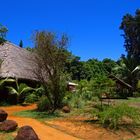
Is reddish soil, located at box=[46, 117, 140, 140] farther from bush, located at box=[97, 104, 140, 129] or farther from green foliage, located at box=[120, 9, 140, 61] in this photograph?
green foliage, located at box=[120, 9, 140, 61]

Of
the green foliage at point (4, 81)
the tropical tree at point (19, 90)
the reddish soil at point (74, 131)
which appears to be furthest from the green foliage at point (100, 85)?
the tropical tree at point (19, 90)

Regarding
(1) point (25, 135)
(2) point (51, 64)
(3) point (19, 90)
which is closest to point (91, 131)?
(1) point (25, 135)

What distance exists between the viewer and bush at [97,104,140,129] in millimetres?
14672

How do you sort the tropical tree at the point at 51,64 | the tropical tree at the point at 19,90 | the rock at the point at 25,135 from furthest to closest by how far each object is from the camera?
the tropical tree at the point at 19,90 < the tropical tree at the point at 51,64 < the rock at the point at 25,135

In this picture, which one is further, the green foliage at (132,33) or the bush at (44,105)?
the green foliage at (132,33)

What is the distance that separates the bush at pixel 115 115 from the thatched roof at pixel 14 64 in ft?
35.8

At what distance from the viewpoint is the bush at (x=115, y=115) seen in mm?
14672

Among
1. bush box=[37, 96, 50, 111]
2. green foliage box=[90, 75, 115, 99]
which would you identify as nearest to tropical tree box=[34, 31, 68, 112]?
bush box=[37, 96, 50, 111]

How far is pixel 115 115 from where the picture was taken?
14.7 meters

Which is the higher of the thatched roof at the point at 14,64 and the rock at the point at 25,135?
the thatched roof at the point at 14,64

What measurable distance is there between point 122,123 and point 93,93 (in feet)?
9.85

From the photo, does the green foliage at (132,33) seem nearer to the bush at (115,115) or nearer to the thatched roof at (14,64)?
the thatched roof at (14,64)

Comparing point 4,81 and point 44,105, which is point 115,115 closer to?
point 44,105

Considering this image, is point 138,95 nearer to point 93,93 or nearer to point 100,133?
point 93,93
